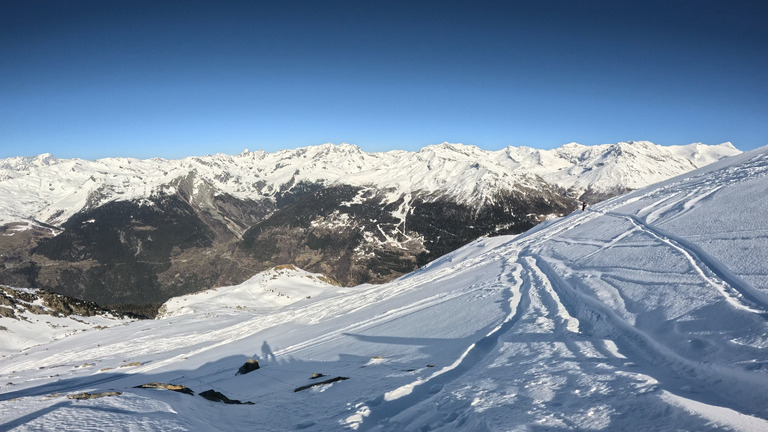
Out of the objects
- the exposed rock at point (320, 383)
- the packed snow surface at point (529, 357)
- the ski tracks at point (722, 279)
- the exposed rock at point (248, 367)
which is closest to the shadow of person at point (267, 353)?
the packed snow surface at point (529, 357)

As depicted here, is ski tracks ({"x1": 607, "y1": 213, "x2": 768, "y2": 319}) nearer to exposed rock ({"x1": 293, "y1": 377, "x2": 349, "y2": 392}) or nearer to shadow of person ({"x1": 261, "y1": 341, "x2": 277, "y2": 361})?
exposed rock ({"x1": 293, "y1": 377, "x2": 349, "y2": 392})

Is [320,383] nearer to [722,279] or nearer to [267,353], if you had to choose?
[267,353]

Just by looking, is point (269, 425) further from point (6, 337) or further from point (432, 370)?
point (6, 337)

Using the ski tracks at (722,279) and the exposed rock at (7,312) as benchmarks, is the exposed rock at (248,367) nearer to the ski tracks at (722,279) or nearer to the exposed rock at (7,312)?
the ski tracks at (722,279)

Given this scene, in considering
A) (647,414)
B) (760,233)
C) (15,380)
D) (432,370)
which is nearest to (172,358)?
(15,380)

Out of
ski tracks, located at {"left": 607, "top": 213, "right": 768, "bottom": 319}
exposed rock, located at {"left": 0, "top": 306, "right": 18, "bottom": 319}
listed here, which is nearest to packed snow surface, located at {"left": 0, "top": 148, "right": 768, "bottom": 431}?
ski tracks, located at {"left": 607, "top": 213, "right": 768, "bottom": 319}
